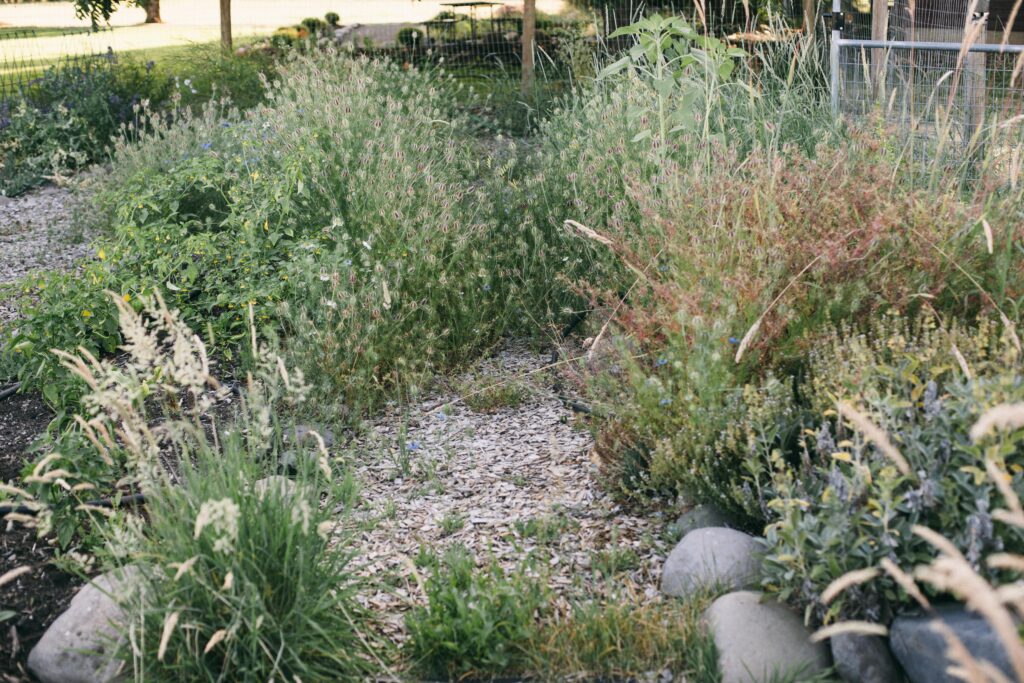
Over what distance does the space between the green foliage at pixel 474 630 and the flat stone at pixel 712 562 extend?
414mm

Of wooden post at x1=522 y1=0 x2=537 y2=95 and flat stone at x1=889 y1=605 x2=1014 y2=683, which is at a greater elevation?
wooden post at x1=522 y1=0 x2=537 y2=95

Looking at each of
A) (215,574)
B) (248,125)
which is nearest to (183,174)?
(248,125)

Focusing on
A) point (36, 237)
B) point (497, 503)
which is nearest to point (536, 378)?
point (497, 503)

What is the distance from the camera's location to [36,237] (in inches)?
285

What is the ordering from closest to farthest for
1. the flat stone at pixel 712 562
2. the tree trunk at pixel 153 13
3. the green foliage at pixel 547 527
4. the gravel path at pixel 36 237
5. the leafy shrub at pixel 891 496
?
1. the leafy shrub at pixel 891 496
2. the flat stone at pixel 712 562
3. the green foliage at pixel 547 527
4. the gravel path at pixel 36 237
5. the tree trunk at pixel 153 13

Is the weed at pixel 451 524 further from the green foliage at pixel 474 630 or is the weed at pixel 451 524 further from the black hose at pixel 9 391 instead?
the black hose at pixel 9 391

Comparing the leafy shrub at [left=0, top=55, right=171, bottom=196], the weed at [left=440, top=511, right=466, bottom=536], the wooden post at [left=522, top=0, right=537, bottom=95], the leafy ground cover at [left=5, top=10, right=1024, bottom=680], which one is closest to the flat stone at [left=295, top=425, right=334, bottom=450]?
the leafy ground cover at [left=5, top=10, right=1024, bottom=680]

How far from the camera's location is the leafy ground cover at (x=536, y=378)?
256cm

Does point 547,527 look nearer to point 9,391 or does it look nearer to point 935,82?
point 9,391

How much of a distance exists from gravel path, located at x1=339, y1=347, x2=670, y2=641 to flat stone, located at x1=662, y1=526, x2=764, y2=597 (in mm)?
115

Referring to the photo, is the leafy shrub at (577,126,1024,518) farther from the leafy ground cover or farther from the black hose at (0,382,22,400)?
the black hose at (0,382,22,400)

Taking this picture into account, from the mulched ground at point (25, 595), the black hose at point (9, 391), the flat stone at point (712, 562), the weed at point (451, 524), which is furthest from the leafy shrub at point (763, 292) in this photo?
the black hose at point (9, 391)

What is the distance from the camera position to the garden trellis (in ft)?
15.1

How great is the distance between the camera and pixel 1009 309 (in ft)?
11.5
